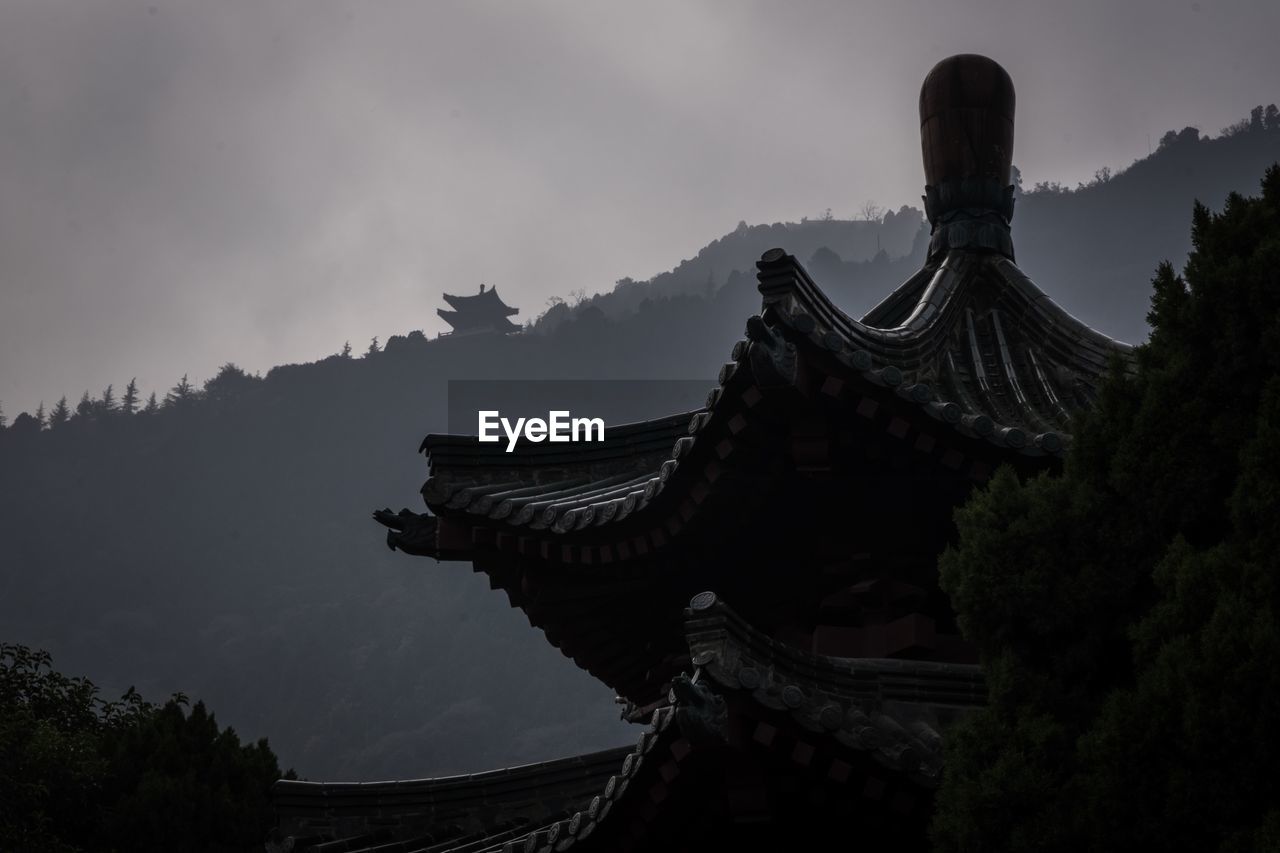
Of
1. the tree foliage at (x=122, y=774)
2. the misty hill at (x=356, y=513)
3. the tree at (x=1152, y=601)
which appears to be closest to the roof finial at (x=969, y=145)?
the tree at (x=1152, y=601)

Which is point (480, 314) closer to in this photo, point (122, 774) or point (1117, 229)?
point (1117, 229)

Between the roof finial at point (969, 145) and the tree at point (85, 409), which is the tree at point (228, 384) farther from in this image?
the roof finial at point (969, 145)

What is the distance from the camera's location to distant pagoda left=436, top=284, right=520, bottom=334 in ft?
427

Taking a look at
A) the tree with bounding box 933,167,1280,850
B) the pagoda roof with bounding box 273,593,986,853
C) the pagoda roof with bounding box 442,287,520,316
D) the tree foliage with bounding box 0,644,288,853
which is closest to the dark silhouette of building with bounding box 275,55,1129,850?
the pagoda roof with bounding box 273,593,986,853

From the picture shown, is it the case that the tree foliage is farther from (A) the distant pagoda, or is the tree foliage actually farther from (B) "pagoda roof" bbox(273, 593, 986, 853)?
(A) the distant pagoda

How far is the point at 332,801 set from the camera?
9820 mm

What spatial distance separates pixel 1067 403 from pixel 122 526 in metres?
Answer: 120

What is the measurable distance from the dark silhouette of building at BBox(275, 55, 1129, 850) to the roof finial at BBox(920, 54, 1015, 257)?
0.02 metres

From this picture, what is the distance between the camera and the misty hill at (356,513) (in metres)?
91.8

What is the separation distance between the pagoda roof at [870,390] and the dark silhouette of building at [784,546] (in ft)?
0.06

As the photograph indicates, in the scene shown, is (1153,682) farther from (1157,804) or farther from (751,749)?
(751,749)

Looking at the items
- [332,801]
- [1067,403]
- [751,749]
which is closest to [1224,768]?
[751,749]

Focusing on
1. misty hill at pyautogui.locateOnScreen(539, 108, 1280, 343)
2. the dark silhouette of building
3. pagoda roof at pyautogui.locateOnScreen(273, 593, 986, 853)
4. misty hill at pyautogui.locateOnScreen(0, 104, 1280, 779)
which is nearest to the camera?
pagoda roof at pyautogui.locateOnScreen(273, 593, 986, 853)

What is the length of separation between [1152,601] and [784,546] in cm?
316
